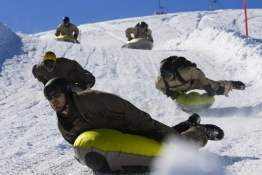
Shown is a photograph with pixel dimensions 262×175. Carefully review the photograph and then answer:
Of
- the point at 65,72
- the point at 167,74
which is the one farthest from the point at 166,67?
the point at 65,72

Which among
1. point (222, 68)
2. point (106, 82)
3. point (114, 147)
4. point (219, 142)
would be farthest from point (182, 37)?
point (114, 147)

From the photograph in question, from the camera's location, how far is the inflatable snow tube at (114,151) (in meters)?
3.34

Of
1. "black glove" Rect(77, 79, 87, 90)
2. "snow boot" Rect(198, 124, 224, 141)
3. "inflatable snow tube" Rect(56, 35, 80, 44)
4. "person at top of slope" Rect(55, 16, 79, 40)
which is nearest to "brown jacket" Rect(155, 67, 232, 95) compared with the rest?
"black glove" Rect(77, 79, 87, 90)

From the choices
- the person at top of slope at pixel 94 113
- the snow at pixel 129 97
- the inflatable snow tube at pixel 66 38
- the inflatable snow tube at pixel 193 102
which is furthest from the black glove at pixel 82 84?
the inflatable snow tube at pixel 66 38

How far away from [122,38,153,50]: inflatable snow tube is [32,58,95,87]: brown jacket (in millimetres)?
8323

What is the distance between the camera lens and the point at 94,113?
349cm

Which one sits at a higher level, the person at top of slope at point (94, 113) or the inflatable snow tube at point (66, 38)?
the inflatable snow tube at point (66, 38)

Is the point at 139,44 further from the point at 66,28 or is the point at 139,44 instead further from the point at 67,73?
the point at 67,73

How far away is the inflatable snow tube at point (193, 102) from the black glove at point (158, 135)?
9.26 ft

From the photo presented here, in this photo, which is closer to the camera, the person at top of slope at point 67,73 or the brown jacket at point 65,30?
the person at top of slope at point 67,73

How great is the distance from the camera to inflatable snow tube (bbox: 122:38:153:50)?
1518 centimetres

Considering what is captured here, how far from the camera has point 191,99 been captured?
250 inches

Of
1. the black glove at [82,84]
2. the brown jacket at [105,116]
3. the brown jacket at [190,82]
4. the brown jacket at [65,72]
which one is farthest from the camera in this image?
the brown jacket at [65,72]

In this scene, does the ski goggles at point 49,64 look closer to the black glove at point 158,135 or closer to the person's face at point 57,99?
the person's face at point 57,99
